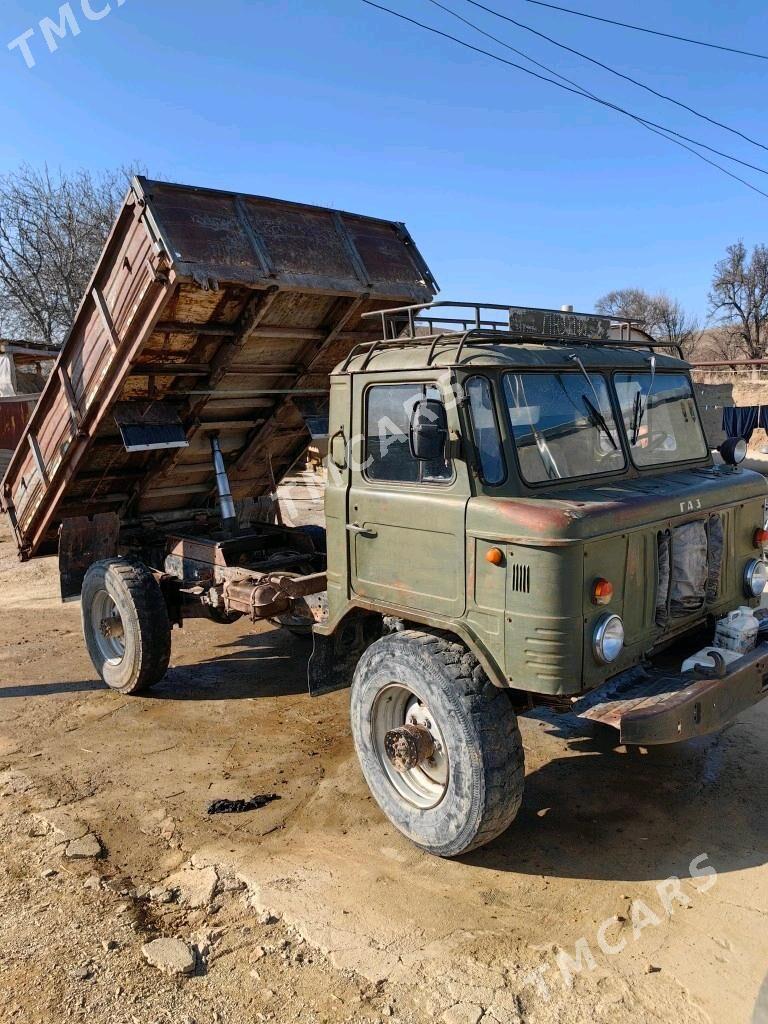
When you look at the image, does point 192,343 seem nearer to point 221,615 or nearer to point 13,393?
point 221,615

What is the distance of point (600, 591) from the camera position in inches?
143

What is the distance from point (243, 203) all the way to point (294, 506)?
3.48 meters

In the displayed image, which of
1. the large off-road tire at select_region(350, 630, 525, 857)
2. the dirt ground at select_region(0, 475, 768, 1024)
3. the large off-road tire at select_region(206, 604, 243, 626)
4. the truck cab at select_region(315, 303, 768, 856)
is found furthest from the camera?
the large off-road tire at select_region(206, 604, 243, 626)

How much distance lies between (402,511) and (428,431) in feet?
2.08

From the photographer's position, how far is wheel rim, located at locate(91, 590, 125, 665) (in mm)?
6547

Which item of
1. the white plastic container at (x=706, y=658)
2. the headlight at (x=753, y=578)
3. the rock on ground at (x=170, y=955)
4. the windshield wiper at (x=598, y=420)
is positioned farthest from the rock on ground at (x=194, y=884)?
the headlight at (x=753, y=578)

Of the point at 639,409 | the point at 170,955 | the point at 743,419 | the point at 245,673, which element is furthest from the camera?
the point at 743,419

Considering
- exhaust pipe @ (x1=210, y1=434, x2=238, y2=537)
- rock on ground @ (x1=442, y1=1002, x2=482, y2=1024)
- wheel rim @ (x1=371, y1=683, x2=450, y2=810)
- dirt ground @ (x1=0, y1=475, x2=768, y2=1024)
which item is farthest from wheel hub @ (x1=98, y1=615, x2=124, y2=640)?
rock on ground @ (x1=442, y1=1002, x2=482, y2=1024)

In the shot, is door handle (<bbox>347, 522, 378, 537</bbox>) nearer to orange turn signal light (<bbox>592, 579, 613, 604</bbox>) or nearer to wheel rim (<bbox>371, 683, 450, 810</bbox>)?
wheel rim (<bbox>371, 683, 450, 810</bbox>)

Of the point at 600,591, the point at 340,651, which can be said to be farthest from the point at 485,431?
the point at 340,651

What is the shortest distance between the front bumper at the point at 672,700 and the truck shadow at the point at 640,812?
700mm

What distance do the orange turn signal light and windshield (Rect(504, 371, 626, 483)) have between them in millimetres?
625

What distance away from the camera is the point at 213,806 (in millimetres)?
4543

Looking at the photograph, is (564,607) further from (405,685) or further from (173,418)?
(173,418)
